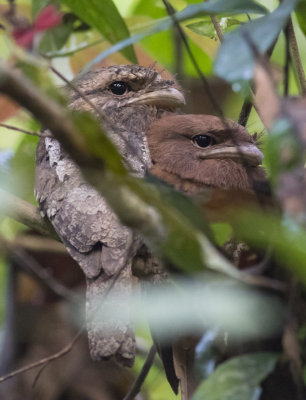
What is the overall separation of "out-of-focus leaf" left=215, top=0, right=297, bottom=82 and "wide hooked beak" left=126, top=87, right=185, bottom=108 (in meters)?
1.55

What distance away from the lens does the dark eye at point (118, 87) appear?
110 inches

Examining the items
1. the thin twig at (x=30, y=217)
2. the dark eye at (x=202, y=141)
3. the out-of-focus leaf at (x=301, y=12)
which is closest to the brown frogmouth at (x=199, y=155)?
the dark eye at (x=202, y=141)

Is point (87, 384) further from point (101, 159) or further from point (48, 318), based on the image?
point (101, 159)

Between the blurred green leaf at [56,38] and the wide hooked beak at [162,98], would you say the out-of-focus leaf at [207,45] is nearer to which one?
the wide hooked beak at [162,98]

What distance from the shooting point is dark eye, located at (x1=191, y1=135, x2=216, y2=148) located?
2.48 m

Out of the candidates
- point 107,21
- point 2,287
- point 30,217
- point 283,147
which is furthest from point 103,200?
point 2,287

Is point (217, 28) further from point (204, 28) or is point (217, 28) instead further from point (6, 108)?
point (6, 108)

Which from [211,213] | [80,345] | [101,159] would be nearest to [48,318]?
[80,345]

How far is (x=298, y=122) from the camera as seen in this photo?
96 cm

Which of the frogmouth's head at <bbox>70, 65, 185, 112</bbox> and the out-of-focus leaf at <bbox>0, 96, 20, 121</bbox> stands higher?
the frogmouth's head at <bbox>70, 65, 185, 112</bbox>

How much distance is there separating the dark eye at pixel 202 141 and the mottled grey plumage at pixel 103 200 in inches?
8.0

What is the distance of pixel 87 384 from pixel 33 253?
704mm

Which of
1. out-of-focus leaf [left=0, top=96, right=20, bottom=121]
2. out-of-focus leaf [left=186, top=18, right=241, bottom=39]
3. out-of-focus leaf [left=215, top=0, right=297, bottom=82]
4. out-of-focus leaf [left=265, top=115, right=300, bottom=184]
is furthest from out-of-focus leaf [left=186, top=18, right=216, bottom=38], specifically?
out-of-focus leaf [left=265, top=115, right=300, bottom=184]

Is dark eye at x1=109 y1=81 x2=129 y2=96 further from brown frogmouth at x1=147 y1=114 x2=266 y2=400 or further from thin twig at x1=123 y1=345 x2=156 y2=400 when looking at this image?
thin twig at x1=123 y1=345 x2=156 y2=400
